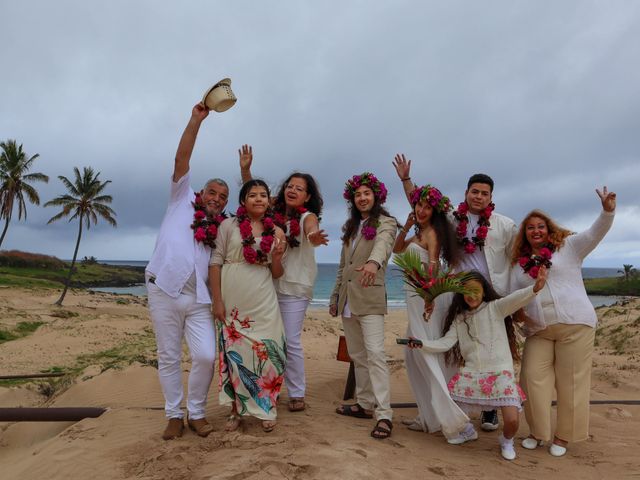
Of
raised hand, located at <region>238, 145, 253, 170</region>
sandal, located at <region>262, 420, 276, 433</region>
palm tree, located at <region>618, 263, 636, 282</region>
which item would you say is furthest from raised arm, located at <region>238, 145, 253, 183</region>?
palm tree, located at <region>618, 263, 636, 282</region>

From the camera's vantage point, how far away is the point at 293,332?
491cm

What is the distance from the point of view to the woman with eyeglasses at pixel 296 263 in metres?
4.79

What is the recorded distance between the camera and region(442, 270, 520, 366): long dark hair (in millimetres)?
4309

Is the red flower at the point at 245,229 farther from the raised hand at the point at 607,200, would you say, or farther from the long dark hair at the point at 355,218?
the raised hand at the point at 607,200

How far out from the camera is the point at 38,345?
13.2m

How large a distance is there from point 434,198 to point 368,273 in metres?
1.03

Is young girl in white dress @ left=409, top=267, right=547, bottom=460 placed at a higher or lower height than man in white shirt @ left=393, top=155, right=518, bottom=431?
lower

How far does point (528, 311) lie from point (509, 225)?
93cm

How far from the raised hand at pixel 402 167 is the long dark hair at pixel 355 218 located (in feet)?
1.98

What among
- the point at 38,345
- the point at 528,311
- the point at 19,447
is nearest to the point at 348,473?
the point at 528,311

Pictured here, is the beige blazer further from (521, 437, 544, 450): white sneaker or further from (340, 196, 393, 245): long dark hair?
(521, 437, 544, 450): white sneaker

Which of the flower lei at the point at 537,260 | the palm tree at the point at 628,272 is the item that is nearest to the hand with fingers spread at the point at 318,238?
the flower lei at the point at 537,260

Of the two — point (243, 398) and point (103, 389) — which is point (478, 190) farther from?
point (103, 389)

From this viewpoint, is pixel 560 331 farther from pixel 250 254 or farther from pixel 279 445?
pixel 250 254
